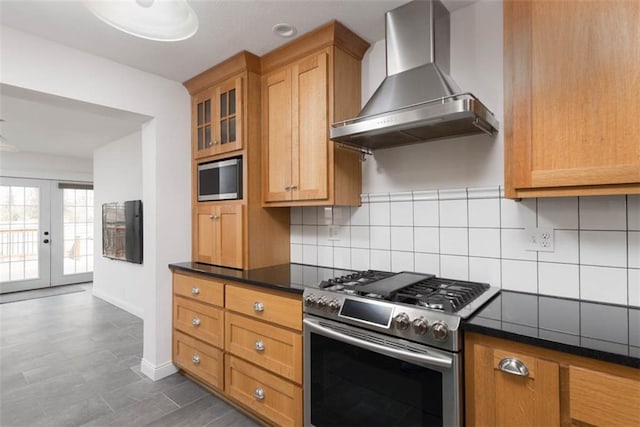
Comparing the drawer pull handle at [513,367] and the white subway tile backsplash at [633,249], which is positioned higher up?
the white subway tile backsplash at [633,249]

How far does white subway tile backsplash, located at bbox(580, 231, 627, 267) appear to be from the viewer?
4.66 ft

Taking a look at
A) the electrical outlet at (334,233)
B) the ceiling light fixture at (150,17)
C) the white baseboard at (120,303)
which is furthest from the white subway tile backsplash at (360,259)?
the white baseboard at (120,303)

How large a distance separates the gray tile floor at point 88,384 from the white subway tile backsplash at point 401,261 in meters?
1.35

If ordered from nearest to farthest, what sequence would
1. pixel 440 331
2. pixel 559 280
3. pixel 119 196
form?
pixel 440 331
pixel 559 280
pixel 119 196

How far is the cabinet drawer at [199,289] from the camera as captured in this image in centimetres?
223

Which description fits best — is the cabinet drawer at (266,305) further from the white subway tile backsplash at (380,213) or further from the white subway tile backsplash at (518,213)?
the white subway tile backsplash at (518,213)

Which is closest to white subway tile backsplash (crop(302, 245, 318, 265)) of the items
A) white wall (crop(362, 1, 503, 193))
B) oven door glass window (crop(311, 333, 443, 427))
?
white wall (crop(362, 1, 503, 193))

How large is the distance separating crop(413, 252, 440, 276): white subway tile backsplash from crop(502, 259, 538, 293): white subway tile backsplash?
350mm

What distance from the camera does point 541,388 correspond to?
1.08 meters

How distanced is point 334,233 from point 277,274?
0.52 metres

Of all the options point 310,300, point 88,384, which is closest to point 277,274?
point 310,300

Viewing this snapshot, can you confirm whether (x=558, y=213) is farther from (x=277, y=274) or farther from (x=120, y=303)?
(x=120, y=303)

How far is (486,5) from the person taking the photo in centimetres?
176

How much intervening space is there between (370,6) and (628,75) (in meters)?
1.23
